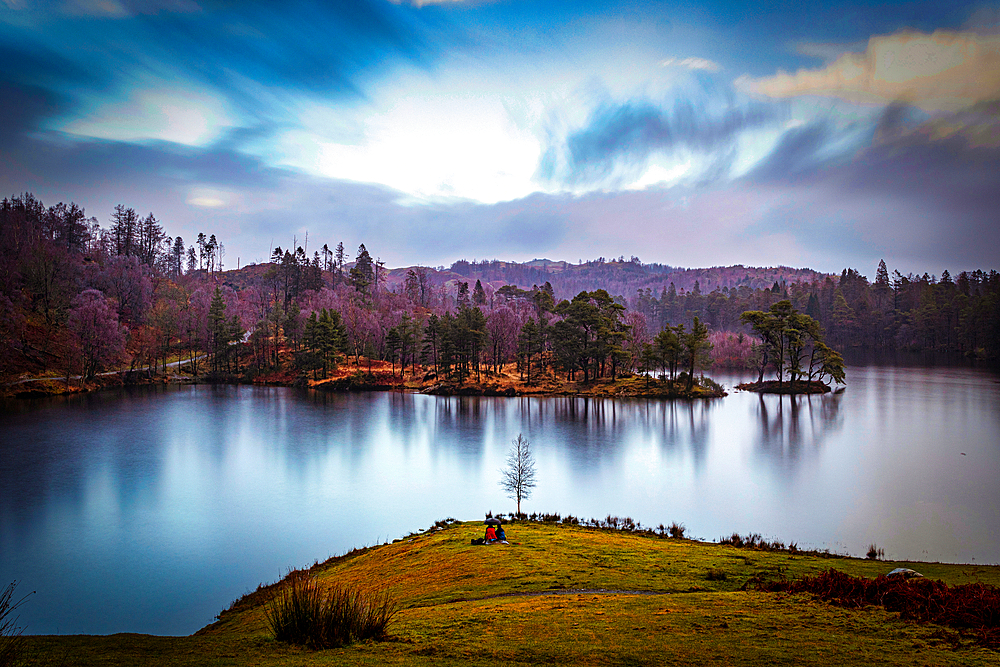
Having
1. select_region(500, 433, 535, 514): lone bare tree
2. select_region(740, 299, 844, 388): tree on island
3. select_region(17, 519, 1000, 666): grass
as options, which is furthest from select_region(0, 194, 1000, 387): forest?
select_region(17, 519, 1000, 666): grass

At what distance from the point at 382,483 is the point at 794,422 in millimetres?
39346

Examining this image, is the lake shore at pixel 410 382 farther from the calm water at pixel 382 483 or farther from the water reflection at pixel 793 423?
the calm water at pixel 382 483

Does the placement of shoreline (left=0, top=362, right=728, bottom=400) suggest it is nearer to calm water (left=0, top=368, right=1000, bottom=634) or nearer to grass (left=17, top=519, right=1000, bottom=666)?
calm water (left=0, top=368, right=1000, bottom=634)

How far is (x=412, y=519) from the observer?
84.0 feet

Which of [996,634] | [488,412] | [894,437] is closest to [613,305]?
[488,412]

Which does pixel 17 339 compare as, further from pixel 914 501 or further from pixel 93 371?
pixel 914 501

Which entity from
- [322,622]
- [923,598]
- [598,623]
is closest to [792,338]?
[923,598]

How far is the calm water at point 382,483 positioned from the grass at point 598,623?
600cm

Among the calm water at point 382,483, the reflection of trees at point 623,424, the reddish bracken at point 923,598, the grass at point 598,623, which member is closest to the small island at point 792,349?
the calm water at point 382,483

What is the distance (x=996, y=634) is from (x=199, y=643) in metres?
12.1

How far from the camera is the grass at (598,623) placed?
25.1 ft

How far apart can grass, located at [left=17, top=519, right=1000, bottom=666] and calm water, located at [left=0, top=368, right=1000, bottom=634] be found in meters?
6.00

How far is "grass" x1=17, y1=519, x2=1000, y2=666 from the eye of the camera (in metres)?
7.64

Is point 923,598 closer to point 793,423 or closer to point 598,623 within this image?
point 598,623
